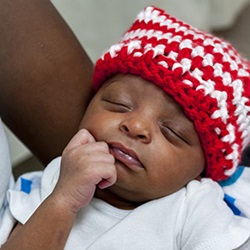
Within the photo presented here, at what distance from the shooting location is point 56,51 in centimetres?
105

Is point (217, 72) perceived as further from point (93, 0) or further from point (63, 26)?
point (93, 0)

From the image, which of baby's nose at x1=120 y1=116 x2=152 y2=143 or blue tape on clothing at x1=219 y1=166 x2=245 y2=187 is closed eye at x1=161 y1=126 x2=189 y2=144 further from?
blue tape on clothing at x1=219 y1=166 x2=245 y2=187

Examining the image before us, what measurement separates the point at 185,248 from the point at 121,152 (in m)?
0.18

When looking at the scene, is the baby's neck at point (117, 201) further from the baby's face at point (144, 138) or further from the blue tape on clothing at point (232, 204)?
the blue tape on clothing at point (232, 204)

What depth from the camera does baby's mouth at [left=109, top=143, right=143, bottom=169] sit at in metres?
0.86

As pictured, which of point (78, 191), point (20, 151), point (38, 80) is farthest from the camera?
point (20, 151)

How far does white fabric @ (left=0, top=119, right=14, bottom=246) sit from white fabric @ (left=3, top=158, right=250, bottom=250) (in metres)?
0.02

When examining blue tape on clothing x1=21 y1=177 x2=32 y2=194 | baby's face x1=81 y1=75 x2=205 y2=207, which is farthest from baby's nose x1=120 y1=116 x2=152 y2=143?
blue tape on clothing x1=21 y1=177 x2=32 y2=194

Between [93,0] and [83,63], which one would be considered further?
[93,0]

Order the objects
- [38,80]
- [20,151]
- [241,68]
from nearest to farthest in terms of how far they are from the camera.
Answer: [241,68] → [38,80] → [20,151]

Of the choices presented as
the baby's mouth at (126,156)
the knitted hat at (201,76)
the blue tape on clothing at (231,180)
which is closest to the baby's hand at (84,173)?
the baby's mouth at (126,156)

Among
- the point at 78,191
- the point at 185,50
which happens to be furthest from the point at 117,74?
the point at 78,191

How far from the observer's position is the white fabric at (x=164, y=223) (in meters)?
0.85

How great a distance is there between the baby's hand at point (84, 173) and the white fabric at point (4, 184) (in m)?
0.11
